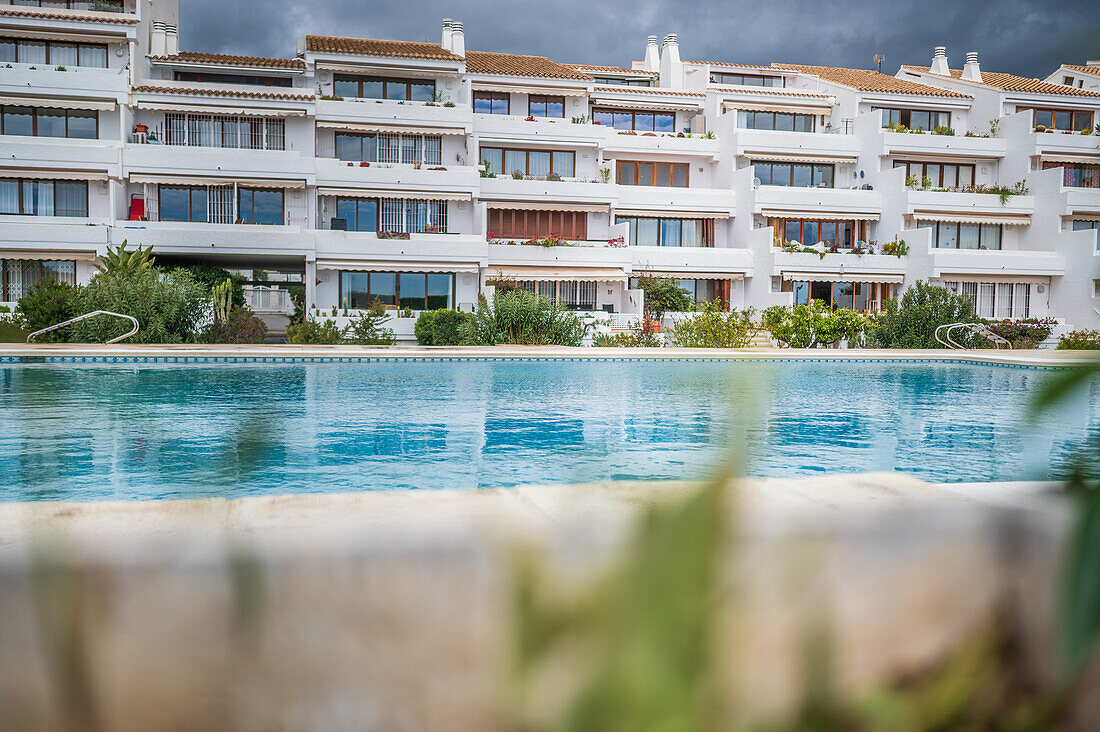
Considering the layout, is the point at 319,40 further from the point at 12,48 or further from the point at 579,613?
the point at 579,613

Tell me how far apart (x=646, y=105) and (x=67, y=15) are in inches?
901

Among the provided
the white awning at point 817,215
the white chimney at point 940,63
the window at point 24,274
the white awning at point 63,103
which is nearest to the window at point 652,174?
the white awning at point 817,215

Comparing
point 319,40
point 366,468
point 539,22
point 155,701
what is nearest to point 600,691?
point 155,701

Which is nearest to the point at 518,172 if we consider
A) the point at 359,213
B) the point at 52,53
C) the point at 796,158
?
the point at 359,213

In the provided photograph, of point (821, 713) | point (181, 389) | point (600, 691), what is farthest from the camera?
point (181, 389)

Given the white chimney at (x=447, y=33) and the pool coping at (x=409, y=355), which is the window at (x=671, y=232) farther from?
the pool coping at (x=409, y=355)

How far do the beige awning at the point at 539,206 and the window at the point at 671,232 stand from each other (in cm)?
255

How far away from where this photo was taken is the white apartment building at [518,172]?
30109mm

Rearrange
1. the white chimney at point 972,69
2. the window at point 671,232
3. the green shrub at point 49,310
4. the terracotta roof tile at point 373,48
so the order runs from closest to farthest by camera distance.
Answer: the green shrub at point 49,310 < the terracotta roof tile at point 373,48 < the window at point 671,232 < the white chimney at point 972,69

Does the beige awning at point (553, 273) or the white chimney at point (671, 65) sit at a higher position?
the white chimney at point (671, 65)

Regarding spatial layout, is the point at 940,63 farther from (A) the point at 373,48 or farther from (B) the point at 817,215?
(A) the point at 373,48

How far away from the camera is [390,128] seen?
108 ft

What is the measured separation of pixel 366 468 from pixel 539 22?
42.1 metres

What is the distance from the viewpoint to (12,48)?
30.9 meters
